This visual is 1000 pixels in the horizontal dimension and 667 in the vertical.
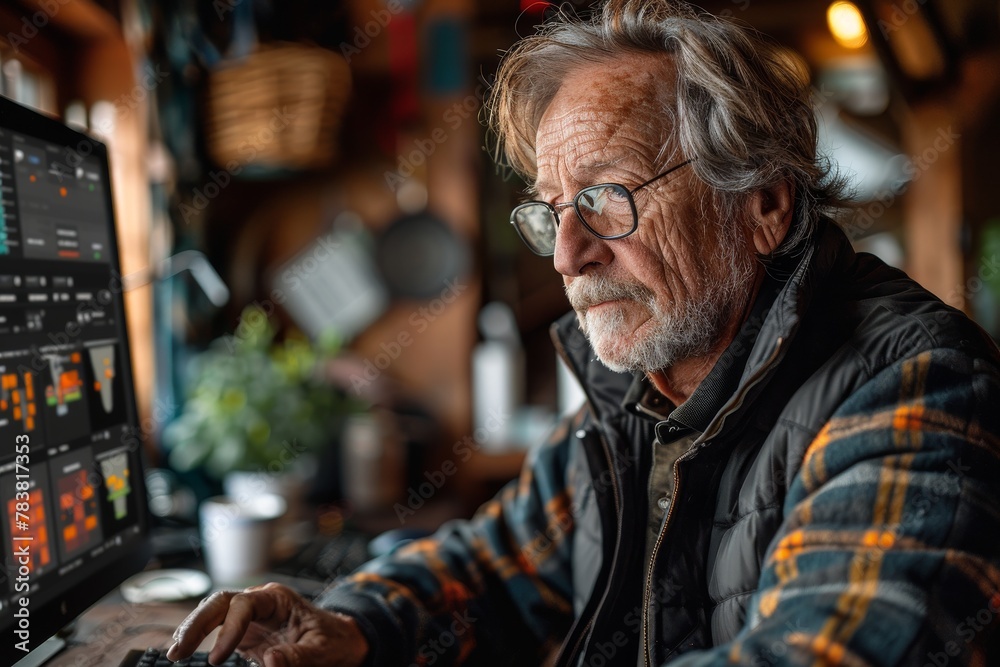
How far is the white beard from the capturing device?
1.06m

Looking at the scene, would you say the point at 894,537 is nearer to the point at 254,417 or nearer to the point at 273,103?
the point at 254,417

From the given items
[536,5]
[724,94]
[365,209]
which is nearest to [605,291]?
[724,94]

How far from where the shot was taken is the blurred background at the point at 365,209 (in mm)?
1904

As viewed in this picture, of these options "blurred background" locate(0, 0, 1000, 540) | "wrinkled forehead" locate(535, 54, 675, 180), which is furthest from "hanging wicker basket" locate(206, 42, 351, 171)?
"wrinkled forehead" locate(535, 54, 675, 180)

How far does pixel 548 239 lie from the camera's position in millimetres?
1261

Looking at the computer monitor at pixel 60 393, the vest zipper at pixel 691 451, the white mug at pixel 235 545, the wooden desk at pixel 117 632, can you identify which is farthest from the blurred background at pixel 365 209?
the vest zipper at pixel 691 451

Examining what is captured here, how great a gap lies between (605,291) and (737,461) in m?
0.29

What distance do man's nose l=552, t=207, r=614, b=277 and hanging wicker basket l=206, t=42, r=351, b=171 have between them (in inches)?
49.5

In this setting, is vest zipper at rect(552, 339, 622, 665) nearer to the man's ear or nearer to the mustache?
the mustache

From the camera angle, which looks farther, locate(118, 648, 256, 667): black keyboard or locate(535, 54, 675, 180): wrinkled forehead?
locate(535, 54, 675, 180): wrinkled forehead

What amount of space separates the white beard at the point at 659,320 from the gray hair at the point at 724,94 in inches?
3.9

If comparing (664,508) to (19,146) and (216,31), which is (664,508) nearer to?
(19,146)

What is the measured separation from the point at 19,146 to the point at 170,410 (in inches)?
52.2

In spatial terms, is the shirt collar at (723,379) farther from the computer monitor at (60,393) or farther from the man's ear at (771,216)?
the computer monitor at (60,393)
